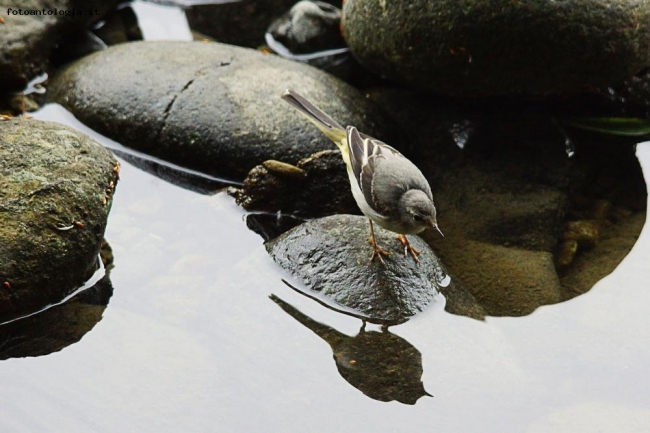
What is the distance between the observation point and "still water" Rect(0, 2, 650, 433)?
4.37 m

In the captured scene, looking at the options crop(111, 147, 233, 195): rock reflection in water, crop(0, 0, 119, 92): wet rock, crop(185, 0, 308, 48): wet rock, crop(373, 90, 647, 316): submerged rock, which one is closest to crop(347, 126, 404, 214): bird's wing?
crop(373, 90, 647, 316): submerged rock

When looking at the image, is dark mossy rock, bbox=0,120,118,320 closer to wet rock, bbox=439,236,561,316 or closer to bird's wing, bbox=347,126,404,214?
bird's wing, bbox=347,126,404,214

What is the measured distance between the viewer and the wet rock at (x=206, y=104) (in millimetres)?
6578

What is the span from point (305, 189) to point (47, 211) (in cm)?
213

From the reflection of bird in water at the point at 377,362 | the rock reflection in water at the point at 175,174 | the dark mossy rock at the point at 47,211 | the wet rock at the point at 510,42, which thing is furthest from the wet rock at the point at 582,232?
the dark mossy rock at the point at 47,211

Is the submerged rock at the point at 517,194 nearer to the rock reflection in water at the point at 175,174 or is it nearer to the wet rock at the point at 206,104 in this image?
the wet rock at the point at 206,104

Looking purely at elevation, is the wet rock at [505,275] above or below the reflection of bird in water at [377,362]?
above

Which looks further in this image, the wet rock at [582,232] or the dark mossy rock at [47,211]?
the wet rock at [582,232]

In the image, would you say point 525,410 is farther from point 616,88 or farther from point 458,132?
point 616,88

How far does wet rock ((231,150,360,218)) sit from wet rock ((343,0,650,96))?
128cm

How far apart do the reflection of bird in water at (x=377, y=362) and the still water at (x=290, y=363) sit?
0.01 meters

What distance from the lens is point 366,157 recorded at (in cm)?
539

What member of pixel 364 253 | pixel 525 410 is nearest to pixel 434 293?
pixel 364 253

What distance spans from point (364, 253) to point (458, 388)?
1160 millimetres
